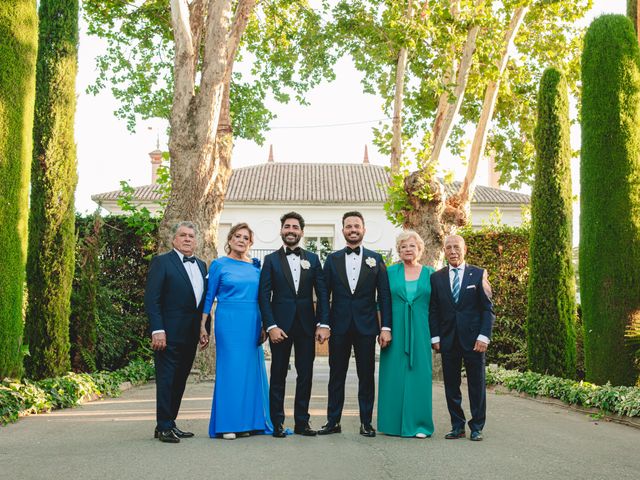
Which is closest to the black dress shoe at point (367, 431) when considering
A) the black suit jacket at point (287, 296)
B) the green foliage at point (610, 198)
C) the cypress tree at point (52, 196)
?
the black suit jacket at point (287, 296)

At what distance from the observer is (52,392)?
31.4 feet

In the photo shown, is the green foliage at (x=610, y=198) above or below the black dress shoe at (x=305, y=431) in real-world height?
above

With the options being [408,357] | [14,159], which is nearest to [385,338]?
[408,357]

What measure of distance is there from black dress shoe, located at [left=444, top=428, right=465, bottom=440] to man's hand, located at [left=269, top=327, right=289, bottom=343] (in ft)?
5.93

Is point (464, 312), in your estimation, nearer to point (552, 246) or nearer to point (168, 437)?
point (168, 437)

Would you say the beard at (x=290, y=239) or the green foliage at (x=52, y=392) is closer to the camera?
the beard at (x=290, y=239)

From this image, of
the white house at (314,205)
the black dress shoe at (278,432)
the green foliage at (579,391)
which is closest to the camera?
the black dress shoe at (278,432)

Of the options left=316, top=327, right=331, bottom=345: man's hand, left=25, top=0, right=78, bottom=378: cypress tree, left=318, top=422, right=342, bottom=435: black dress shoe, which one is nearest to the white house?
left=25, top=0, right=78, bottom=378: cypress tree

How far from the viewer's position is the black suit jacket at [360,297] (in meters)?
7.27

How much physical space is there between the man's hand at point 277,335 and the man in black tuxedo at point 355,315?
0.53 meters

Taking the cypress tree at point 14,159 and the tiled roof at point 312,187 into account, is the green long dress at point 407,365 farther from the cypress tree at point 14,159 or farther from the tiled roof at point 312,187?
the tiled roof at point 312,187

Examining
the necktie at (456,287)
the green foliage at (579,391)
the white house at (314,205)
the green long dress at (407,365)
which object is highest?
the white house at (314,205)

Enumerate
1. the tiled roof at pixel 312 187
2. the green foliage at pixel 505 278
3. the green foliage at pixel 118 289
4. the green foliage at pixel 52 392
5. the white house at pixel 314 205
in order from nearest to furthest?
the green foliage at pixel 52 392
the green foliage at pixel 118 289
the green foliage at pixel 505 278
the white house at pixel 314 205
the tiled roof at pixel 312 187

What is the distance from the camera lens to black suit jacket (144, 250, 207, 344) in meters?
6.86
